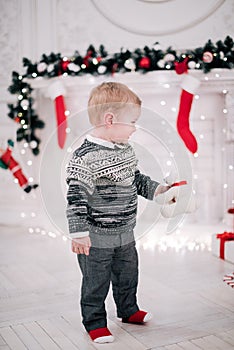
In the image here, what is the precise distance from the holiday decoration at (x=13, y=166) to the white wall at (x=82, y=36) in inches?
3.3

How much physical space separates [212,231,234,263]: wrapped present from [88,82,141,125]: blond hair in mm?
1280

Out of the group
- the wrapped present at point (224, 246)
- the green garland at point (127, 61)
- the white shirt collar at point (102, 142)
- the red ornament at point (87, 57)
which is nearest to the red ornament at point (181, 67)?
the green garland at point (127, 61)

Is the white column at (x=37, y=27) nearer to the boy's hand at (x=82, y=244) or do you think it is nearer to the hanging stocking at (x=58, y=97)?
the hanging stocking at (x=58, y=97)

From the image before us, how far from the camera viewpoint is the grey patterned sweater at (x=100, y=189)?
5.29 feet

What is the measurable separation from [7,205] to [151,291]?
6.41 feet

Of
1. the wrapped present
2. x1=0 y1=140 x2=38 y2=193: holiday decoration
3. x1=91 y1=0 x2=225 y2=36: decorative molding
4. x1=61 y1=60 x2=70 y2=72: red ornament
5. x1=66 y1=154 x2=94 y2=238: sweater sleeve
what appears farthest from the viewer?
x1=0 y1=140 x2=38 y2=193: holiday decoration

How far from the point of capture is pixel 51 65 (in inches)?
136

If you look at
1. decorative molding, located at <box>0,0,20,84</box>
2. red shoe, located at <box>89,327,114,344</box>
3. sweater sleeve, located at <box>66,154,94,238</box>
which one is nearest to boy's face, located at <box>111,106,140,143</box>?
sweater sleeve, located at <box>66,154,94,238</box>

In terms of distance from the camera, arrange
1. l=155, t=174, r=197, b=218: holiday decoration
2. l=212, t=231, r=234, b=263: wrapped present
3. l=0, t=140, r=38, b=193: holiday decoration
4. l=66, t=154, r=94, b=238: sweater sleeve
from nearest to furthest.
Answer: l=66, t=154, r=94, b=238: sweater sleeve → l=155, t=174, r=197, b=218: holiday decoration → l=212, t=231, r=234, b=263: wrapped present → l=0, t=140, r=38, b=193: holiday decoration

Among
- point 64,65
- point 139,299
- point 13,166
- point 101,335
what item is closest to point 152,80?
point 64,65

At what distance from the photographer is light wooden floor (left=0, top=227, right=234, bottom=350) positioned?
1.70m

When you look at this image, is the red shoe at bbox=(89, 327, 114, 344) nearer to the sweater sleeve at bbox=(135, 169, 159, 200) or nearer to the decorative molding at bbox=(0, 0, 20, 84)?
the sweater sleeve at bbox=(135, 169, 159, 200)

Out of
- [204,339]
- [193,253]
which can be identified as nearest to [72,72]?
[193,253]

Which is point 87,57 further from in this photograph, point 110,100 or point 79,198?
point 79,198
